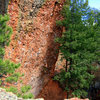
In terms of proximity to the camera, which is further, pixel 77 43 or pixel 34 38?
pixel 77 43

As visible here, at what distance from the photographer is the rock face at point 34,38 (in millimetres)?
8438

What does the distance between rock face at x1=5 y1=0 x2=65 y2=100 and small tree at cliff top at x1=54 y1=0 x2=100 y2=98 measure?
82 cm

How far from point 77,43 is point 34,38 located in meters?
3.04

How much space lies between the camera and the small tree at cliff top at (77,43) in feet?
33.7

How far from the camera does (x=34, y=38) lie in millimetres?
10031

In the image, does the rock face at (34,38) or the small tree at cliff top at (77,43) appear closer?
the rock face at (34,38)

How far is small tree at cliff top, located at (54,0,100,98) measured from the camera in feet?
33.7

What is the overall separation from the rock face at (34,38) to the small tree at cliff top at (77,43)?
820 mm

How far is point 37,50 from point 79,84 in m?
3.97

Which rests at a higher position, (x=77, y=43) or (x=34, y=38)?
(x=34, y=38)

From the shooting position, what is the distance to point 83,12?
11.0 metres

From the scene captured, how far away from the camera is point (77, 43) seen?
10.3m

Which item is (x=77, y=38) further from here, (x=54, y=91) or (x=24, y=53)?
(x=54, y=91)

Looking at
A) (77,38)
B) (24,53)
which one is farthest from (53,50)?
(24,53)
